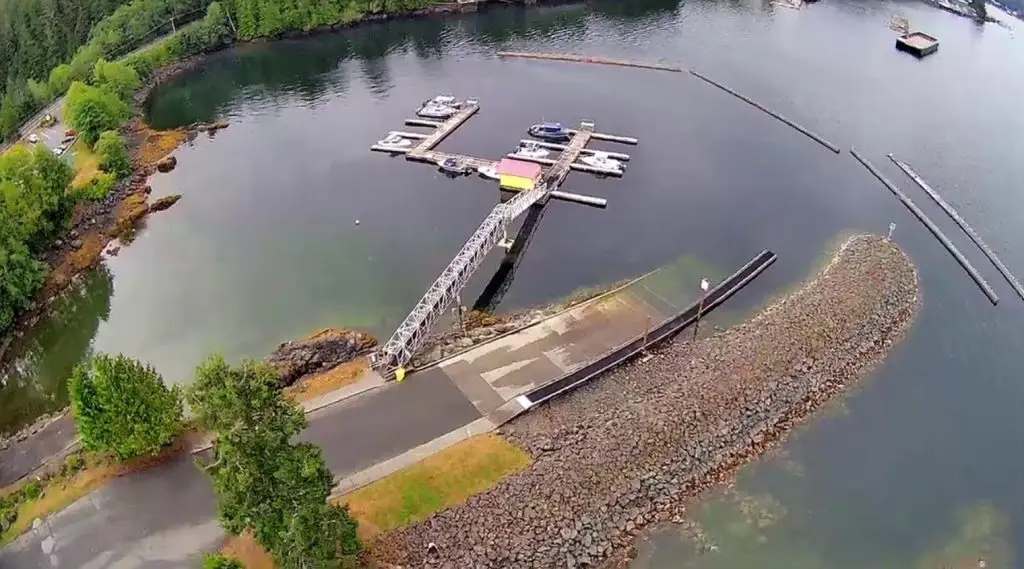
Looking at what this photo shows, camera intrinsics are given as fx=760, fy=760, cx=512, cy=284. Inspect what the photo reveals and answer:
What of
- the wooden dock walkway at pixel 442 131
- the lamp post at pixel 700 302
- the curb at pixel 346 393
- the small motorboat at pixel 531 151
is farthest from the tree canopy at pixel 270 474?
the small motorboat at pixel 531 151

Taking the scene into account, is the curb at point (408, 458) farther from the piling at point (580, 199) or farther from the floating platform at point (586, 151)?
the floating platform at point (586, 151)

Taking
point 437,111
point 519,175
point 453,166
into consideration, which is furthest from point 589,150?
point 437,111

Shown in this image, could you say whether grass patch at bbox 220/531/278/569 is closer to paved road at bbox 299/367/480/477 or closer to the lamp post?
paved road at bbox 299/367/480/477

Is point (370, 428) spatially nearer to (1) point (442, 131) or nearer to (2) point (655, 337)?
(2) point (655, 337)

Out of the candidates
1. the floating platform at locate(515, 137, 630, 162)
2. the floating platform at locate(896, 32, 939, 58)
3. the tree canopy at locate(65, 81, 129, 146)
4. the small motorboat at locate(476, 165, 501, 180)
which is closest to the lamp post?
the floating platform at locate(515, 137, 630, 162)

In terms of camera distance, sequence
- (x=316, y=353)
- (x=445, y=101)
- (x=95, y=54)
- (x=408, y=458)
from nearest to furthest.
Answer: (x=408, y=458) < (x=316, y=353) < (x=445, y=101) < (x=95, y=54)

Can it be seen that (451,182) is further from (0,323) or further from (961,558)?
(961,558)

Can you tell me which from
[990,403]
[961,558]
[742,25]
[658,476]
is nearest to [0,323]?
[658,476]

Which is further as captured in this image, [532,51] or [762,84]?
[532,51]
